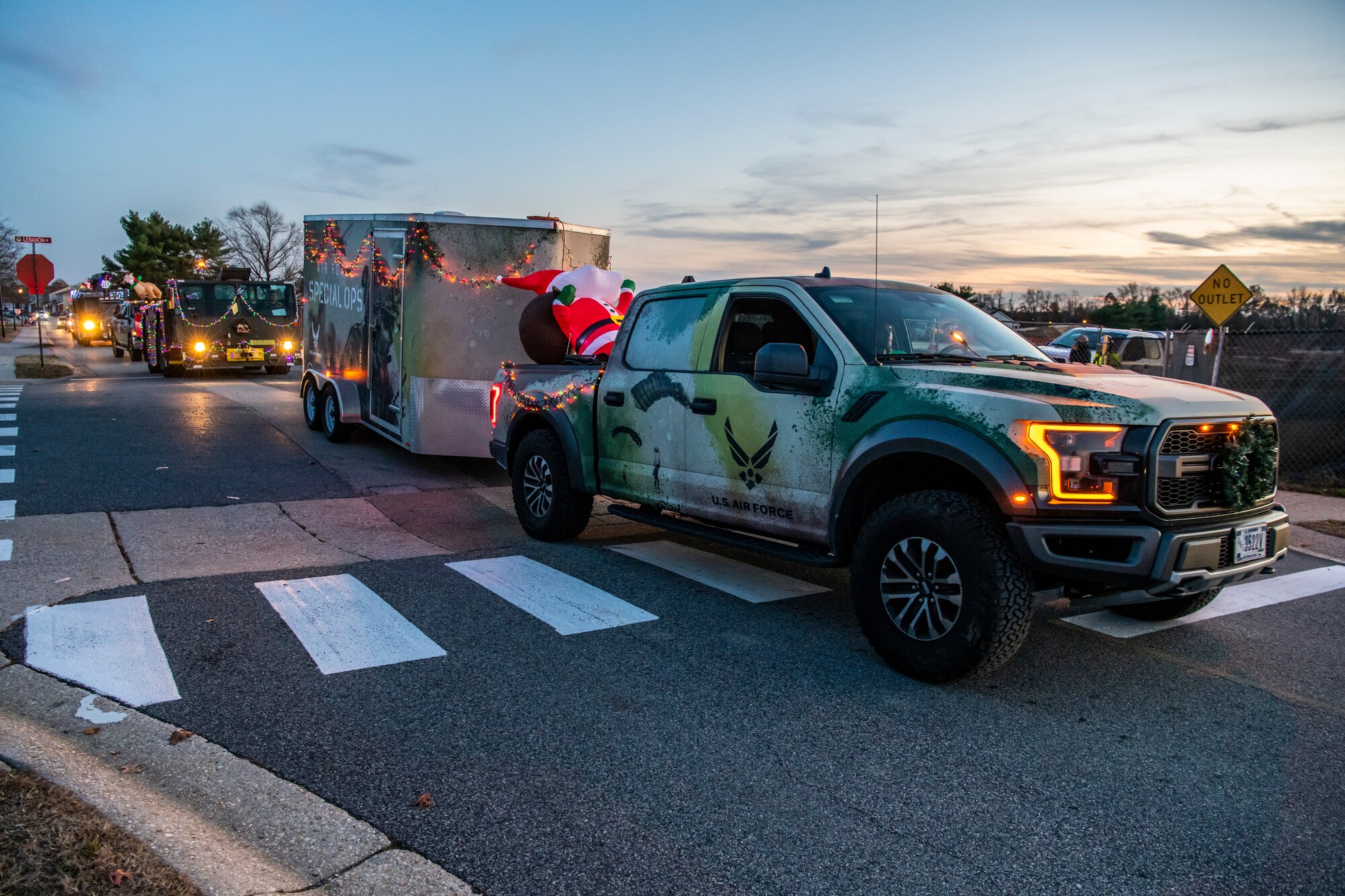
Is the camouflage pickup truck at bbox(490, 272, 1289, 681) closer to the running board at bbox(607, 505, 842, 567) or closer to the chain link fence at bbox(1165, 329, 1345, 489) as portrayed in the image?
the running board at bbox(607, 505, 842, 567)

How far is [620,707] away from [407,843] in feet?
4.41

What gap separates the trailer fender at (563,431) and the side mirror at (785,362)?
2.29 meters

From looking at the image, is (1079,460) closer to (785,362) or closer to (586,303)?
(785,362)

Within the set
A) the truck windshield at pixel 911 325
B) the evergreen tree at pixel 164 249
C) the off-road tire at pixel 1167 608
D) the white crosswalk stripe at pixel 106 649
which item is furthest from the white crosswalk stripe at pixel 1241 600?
the evergreen tree at pixel 164 249

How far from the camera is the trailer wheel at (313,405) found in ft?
44.6

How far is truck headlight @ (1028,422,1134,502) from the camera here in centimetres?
424

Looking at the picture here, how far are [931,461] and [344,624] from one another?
133 inches

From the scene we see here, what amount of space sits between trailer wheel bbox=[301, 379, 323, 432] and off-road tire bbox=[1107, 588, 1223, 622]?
11.0m

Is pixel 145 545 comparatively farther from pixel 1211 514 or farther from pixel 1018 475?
pixel 1211 514

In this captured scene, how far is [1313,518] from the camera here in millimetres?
9531

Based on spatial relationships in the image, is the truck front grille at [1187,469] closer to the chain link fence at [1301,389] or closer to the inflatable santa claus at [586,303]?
the inflatable santa claus at [586,303]

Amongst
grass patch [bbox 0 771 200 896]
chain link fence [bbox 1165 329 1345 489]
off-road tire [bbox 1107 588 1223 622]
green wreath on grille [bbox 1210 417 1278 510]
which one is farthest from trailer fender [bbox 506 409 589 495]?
chain link fence [bbox 1165 329 1345 489]

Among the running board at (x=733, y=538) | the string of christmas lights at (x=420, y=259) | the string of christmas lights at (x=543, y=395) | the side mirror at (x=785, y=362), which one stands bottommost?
the running board at (x=733, y=538)

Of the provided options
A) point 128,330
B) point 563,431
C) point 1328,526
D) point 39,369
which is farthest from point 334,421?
point 128,330
